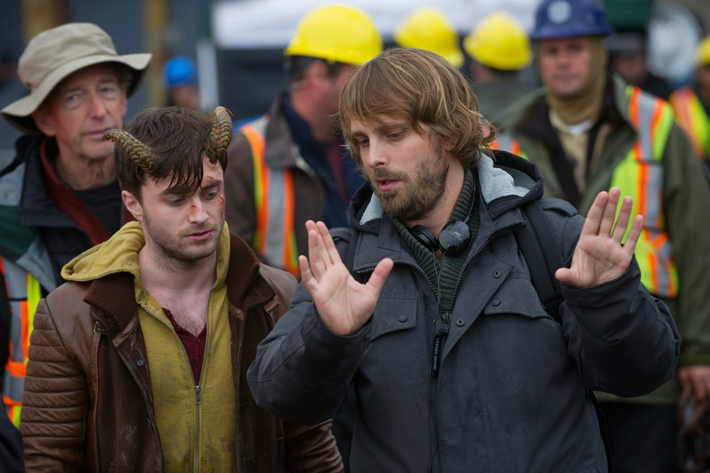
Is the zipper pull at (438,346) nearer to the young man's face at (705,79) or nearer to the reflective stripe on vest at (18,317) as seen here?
the reflective stripe on vest at (18,317)

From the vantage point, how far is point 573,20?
548 centimetres

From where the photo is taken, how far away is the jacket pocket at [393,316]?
116 inches

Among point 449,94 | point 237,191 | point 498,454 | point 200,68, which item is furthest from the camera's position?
point 200,68

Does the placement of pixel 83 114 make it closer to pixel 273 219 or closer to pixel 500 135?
pixel 273 219

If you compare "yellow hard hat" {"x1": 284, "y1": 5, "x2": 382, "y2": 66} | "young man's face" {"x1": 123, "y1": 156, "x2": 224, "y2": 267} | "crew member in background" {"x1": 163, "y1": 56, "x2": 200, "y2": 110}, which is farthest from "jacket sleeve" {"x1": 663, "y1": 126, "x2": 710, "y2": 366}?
"crew member in background" {"x1": 163, "y1": 56, "x2": 200, "y2": 110}

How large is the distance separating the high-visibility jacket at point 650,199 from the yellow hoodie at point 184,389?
2420 millimetres

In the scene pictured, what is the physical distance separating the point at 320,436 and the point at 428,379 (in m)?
0.87

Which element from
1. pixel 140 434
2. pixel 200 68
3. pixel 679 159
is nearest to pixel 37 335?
pixel 140 434

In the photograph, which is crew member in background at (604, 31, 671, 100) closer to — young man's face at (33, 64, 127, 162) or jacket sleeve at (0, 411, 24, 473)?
young man's face at (33, 64, 127, 162)

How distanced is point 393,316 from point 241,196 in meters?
2.06

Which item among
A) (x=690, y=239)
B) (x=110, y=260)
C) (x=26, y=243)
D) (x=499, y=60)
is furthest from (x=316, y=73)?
(x=499, y=60)

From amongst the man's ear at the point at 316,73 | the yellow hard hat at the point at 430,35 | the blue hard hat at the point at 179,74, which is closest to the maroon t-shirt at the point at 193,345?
the man's ear at the point at 316,73

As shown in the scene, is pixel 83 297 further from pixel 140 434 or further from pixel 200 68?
pixel 200 68

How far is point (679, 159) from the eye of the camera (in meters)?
5.03
